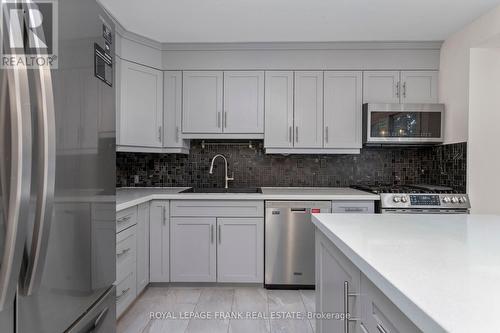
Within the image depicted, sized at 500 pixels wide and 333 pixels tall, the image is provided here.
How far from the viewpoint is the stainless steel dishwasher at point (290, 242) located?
271cm

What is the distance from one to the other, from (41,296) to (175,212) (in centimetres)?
194

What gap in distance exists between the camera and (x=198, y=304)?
2451 millimetres

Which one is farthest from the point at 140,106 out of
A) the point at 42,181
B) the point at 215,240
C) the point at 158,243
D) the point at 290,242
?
the point at 42,181

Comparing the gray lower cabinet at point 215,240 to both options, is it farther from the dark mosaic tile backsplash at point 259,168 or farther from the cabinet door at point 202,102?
the cabinet door at point 202,102

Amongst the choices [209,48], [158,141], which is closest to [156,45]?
[209,48]

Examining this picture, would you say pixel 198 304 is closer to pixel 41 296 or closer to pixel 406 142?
pixel 41 296

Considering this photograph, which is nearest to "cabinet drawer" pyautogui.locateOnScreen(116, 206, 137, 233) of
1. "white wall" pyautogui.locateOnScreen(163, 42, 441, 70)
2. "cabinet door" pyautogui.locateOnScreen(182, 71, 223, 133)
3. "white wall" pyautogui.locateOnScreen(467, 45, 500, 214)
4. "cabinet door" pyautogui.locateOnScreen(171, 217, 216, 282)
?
"cabinet door" pyautogui.locateOnScreen(171, 217, 216, 282)

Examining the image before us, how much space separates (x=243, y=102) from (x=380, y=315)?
2.50 m

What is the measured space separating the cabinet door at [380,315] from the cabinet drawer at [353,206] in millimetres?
1835

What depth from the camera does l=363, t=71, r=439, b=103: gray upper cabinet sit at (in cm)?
301

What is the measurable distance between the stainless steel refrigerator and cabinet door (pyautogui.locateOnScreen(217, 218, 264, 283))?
1482 millimetres

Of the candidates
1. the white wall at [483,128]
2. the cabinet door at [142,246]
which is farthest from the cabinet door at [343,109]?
the cabinet door at [142,246]

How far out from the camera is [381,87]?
3012 mm

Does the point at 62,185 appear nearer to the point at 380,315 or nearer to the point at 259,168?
the point at 380,315
